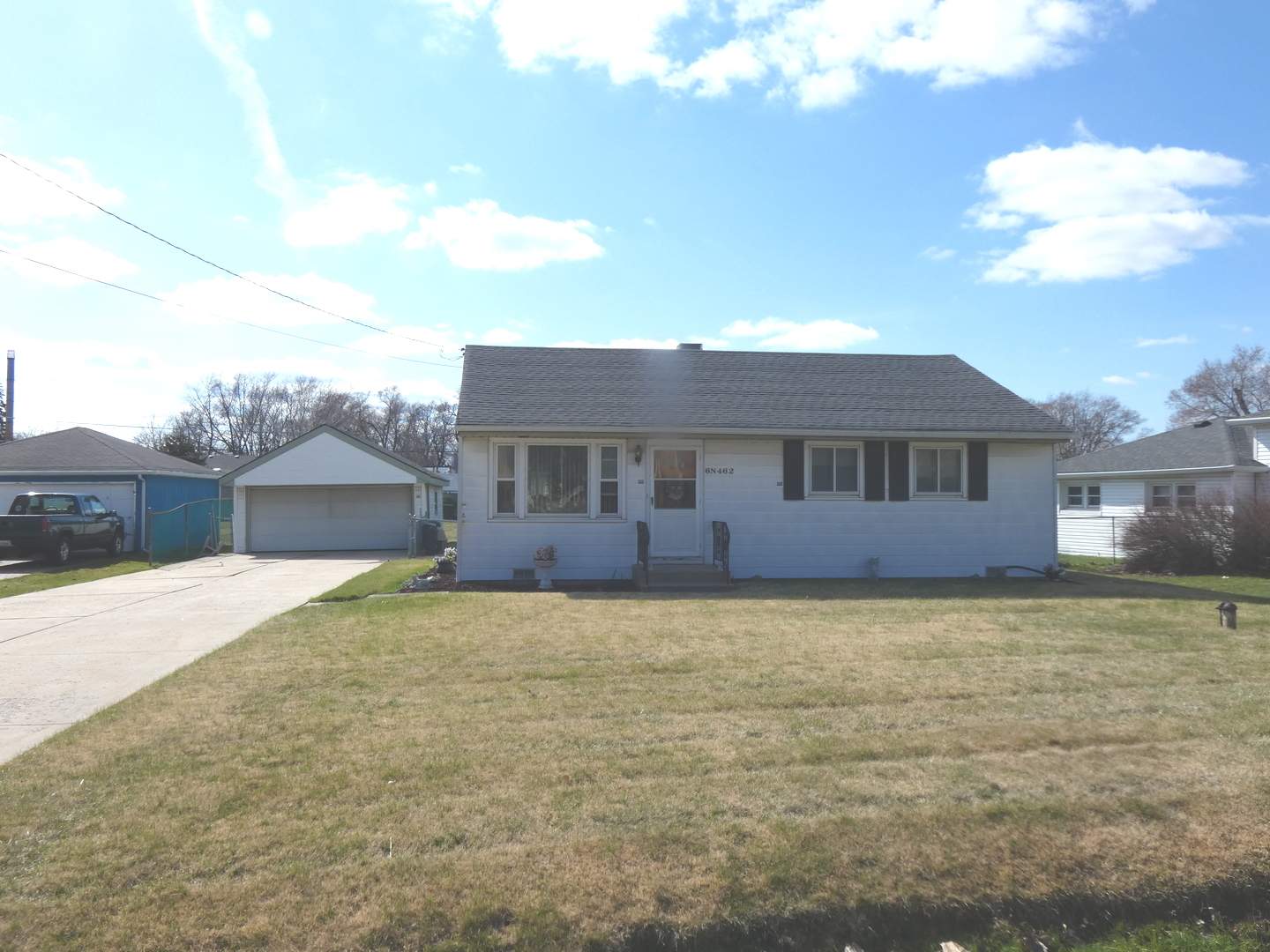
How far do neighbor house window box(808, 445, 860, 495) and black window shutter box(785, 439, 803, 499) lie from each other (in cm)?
26

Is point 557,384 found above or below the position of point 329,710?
above

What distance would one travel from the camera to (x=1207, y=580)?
54.8ft

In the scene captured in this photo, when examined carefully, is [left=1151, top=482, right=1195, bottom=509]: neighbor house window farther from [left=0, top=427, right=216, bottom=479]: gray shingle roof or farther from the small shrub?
[left=0, top=427, right=216, bottom=479]: gray shingle roof

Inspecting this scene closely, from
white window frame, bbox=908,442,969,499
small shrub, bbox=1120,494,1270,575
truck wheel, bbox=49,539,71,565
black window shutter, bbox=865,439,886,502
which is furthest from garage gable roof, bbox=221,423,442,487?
small shrub, bbox=1120,494,1270,575

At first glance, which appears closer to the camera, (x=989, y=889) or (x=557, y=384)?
(x=989, y=889)

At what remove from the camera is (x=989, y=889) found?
12.4ft

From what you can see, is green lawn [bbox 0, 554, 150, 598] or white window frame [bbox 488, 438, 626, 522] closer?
white window frame [bbox 488, 438, 626, 522]

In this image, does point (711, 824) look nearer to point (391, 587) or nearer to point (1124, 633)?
point (1124, 633)

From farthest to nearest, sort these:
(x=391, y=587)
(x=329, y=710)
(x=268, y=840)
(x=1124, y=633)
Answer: (x=391, y=587) → (x=1124, y=633) → (x=329, y=710) → (x=268, y=840)

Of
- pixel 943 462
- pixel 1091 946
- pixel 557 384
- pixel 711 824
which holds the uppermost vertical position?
pixel 557 384

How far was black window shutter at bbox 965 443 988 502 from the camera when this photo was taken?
1537 cm

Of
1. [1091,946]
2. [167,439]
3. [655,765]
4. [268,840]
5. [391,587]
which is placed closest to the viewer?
[1091,946]

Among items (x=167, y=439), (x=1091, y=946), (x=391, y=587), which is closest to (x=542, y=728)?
(x=1091, y=946)

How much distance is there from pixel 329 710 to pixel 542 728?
5.39 ft
